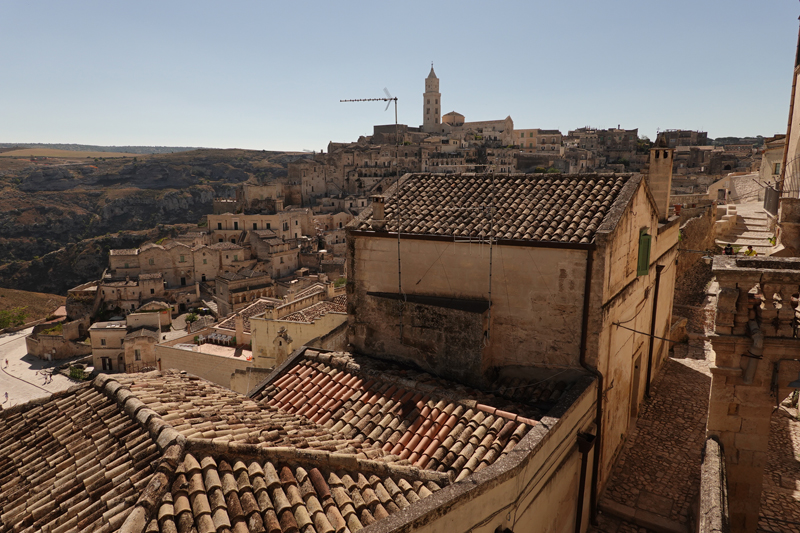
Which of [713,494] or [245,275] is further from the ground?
[713,494]

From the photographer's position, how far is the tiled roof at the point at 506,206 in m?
9.02

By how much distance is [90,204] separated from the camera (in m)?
119

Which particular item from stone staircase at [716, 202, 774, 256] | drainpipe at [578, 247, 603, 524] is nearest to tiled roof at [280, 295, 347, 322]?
drainpipe at [578, 247, 603, 524]

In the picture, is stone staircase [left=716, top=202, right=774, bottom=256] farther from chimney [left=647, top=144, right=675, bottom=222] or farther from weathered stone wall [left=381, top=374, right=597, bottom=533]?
weathered stone wall [left=381, top=374, right=597, bottom=533]

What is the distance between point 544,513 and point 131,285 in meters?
60.5

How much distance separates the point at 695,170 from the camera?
68375 millimetres

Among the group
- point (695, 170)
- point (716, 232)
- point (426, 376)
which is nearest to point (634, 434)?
point (426, 376)

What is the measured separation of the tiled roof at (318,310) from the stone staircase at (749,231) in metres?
16.7

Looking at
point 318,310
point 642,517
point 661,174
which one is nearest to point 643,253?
point 661,174

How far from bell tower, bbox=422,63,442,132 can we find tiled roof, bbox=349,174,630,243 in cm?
11039

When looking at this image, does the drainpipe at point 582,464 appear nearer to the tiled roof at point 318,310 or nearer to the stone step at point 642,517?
the stone step at point 642,517

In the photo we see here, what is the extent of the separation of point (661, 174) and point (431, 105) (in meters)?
109

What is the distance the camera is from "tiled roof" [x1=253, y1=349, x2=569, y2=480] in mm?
6848

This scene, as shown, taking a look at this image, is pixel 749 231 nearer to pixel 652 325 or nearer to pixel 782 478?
pixel 652 325
